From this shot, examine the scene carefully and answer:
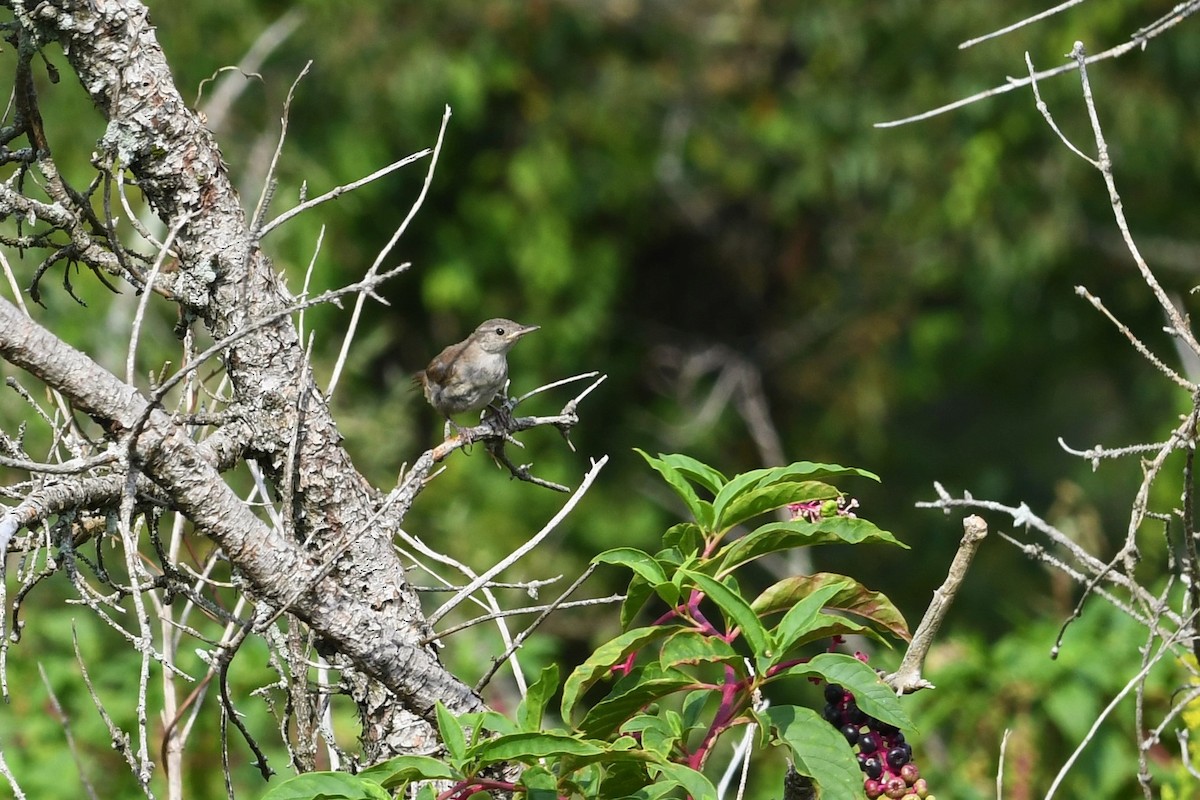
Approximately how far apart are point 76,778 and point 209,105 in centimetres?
463

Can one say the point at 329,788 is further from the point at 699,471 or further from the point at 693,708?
the point at 699,471

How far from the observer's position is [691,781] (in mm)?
1640

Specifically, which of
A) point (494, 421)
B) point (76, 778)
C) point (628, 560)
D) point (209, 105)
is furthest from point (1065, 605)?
point (209, 105)

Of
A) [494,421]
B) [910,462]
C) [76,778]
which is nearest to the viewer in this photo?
[494,421]

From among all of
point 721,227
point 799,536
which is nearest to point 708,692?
point 799,536

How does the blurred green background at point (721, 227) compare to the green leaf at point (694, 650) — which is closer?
the green leaf at point (694, 650)

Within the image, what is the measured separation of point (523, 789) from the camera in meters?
1.70

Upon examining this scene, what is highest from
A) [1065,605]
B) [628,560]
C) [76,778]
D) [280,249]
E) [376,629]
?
[628,560]

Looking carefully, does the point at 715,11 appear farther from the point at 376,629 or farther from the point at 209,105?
the point at 376,629

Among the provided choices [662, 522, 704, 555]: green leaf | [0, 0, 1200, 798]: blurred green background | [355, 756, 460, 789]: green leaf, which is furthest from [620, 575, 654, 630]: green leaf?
[0, 0, 1200, 798]: blurred green background

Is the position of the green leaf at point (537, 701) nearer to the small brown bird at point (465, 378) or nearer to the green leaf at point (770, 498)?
the green leaf at point (770, 498)

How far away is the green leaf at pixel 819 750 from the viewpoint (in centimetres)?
172

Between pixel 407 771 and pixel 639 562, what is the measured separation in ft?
1.37

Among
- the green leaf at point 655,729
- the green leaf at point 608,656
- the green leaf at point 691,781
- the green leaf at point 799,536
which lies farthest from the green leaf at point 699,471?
the green leaf at point 691,781
